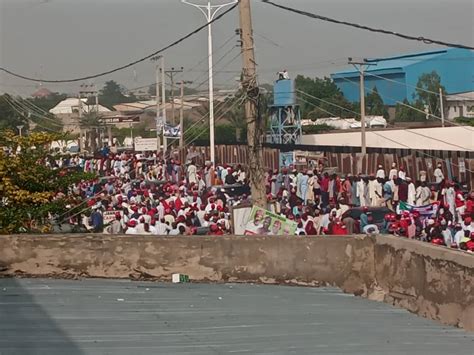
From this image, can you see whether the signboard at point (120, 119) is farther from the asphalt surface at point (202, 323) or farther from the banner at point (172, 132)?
the asphalt surface at point (202, 323)

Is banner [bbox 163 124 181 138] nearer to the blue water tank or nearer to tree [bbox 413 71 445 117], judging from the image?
the blue water tank

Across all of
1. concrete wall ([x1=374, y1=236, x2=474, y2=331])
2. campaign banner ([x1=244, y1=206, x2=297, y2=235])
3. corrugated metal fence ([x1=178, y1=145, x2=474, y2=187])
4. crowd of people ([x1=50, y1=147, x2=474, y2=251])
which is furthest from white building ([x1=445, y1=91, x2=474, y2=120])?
concrete wall ([x1=374, y1=236, x2=474, y2=331])

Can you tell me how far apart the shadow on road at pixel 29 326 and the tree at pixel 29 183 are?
17.5 feet

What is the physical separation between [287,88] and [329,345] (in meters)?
43.8

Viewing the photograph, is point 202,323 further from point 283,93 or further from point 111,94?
point 111,94

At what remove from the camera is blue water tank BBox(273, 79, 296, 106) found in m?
49.5

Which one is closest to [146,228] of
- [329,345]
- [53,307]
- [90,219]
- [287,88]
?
[90,219]

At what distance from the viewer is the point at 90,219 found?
1819 cm

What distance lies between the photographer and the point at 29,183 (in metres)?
14.5

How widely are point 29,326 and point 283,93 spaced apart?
4320cm

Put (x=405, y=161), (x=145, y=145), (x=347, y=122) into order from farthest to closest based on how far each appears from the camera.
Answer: (x=347, y=122), (x=145, y=145), (x=405, y=161)

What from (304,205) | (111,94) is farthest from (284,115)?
(111,94)

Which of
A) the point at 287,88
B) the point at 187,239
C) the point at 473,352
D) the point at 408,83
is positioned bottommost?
the point at 473,352

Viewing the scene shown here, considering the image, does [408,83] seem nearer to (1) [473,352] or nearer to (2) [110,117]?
(2) [110,117]
